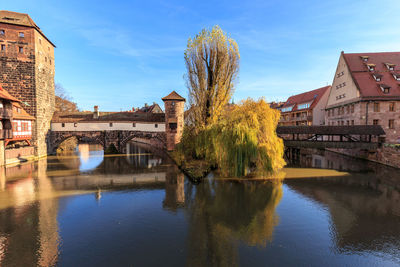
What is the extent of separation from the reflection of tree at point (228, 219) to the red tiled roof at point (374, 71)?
68.6 ft

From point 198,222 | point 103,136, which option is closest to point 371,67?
point 198,222

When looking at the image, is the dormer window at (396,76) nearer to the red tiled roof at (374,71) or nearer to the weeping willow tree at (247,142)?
the red tiled roof at (374,71)

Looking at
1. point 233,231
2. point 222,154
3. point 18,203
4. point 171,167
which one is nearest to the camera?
point 233,231

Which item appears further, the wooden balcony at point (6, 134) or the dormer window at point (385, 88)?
the dormer window at point (385, 88)

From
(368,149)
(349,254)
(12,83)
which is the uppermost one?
(12,83)

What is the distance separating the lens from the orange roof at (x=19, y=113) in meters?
20.8

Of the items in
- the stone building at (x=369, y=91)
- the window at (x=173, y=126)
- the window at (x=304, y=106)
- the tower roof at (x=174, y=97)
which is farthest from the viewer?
the window at (x=304, y=106)

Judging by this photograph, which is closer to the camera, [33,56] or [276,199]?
[276,199]

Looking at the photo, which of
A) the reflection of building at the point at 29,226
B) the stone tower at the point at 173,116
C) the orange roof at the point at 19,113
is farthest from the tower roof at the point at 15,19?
the reflection of building at the point at 29,226

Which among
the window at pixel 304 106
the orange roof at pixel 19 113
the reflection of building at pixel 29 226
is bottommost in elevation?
the reflection of building at pixel 29 226

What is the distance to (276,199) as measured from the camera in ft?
36.5

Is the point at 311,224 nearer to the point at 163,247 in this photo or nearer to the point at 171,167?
the point at 163,247

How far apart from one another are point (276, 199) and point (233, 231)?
4475 millimetres

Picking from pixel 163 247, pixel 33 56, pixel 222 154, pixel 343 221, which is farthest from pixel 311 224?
pixel 33 56
